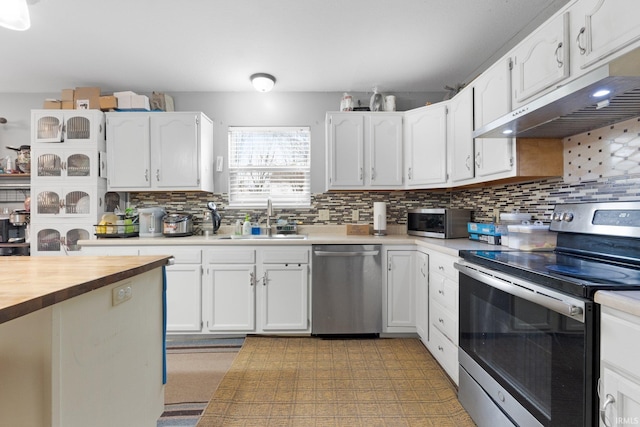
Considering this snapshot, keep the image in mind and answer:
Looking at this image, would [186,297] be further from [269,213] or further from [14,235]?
[14,235]

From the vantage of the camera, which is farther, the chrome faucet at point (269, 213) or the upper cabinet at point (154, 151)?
the chrome faucet at point (269, 213)

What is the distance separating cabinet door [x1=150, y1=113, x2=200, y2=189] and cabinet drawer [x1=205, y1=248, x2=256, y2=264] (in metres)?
0.77

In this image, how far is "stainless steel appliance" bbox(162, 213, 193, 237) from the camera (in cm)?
285

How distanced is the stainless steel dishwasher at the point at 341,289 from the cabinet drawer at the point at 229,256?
59cm

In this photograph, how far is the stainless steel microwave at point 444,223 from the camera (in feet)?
8.43

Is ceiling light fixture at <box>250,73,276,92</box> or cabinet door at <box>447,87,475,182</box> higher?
ceiling light fixture at <box>250,73,276,92</box>

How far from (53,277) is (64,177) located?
8.25 ft

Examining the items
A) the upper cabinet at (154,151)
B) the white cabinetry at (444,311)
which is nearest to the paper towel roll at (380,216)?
the white cabinetry at (444,311)

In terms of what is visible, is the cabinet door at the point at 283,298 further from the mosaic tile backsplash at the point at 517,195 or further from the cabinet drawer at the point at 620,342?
the cabinet drawer at the point at 620,342

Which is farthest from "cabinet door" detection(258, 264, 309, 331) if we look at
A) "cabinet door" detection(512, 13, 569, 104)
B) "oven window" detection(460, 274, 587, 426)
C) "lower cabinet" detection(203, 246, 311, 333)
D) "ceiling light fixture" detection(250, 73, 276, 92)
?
"cabinet door" detection(512, 13, 569, 104)

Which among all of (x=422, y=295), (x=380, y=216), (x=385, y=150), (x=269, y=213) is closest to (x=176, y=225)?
(x=269, y=213)

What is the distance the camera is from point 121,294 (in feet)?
3.82

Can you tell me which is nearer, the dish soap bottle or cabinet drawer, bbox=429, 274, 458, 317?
cabinet drawer, bbox=429, 274, 458, 317

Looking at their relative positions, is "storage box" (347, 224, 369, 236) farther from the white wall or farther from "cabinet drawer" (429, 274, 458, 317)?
"cabinet drawer" (429, 274, 458, 317)
